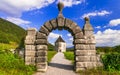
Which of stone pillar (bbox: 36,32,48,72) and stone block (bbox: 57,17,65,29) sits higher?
stone block (bbox: 57,17,65,29)

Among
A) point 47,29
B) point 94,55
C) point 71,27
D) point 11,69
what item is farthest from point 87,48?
point 11,69

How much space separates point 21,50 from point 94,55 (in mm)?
5673

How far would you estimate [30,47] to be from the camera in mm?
16547

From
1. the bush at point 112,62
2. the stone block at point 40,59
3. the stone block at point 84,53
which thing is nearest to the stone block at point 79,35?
Result: the stone block at point 84,53

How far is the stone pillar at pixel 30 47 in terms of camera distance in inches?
648

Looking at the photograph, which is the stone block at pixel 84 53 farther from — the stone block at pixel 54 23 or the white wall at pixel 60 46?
the white wall at pixel 60 46

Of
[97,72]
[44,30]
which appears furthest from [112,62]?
[44,30]

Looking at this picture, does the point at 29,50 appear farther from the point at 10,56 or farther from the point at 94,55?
the point at 94,55

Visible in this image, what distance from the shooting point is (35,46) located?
16.6 metres

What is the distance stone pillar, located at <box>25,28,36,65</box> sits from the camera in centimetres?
1647

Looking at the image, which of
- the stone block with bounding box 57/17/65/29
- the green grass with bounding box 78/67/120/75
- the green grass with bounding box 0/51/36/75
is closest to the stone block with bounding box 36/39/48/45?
the stone block with bounding box 57/17/65/29

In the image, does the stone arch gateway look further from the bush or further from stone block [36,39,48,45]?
the bush

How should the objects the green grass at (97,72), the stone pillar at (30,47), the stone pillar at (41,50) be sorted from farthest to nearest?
the stone pillar at (30,47), the stone pillar at (41,50), the green grass at (97,72)

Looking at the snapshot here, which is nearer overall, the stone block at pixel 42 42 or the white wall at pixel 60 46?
the stone block at pixel 42 42
